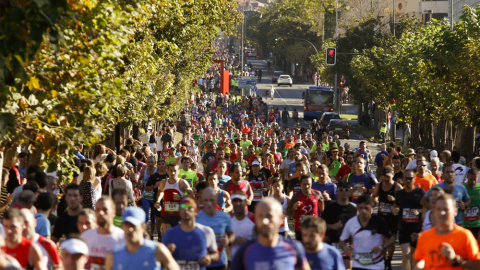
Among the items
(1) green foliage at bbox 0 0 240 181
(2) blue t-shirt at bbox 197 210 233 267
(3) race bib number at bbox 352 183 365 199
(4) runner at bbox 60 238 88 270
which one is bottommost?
(3) race bib number at bbox 352 183 365 199

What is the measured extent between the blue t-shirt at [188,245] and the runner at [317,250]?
3.64ft

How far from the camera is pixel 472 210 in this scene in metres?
11.9

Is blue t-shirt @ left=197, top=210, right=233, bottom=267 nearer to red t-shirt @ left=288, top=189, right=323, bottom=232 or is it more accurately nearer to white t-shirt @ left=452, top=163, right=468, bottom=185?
red t-shirt @ left=288, top=189, right=323, bottom=232

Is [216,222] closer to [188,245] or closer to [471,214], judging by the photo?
[188,245]

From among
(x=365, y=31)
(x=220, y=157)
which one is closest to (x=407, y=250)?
(x=220, y=157)

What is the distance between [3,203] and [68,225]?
11.1 feet

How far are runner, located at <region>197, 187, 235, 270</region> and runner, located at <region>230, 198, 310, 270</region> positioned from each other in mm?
2440

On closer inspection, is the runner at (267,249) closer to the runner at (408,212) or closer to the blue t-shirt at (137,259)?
the blue t-shirt at (137,259)

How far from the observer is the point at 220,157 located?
16.0m

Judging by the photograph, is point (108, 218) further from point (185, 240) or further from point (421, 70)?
point (421, 70)

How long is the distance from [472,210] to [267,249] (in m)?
6.36

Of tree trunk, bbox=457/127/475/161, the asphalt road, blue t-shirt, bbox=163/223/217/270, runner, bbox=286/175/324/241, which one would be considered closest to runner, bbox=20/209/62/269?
blue t-shirt, bbox=163/223/217/270

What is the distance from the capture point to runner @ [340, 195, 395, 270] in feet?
31.0

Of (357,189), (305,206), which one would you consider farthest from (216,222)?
(357,189)
